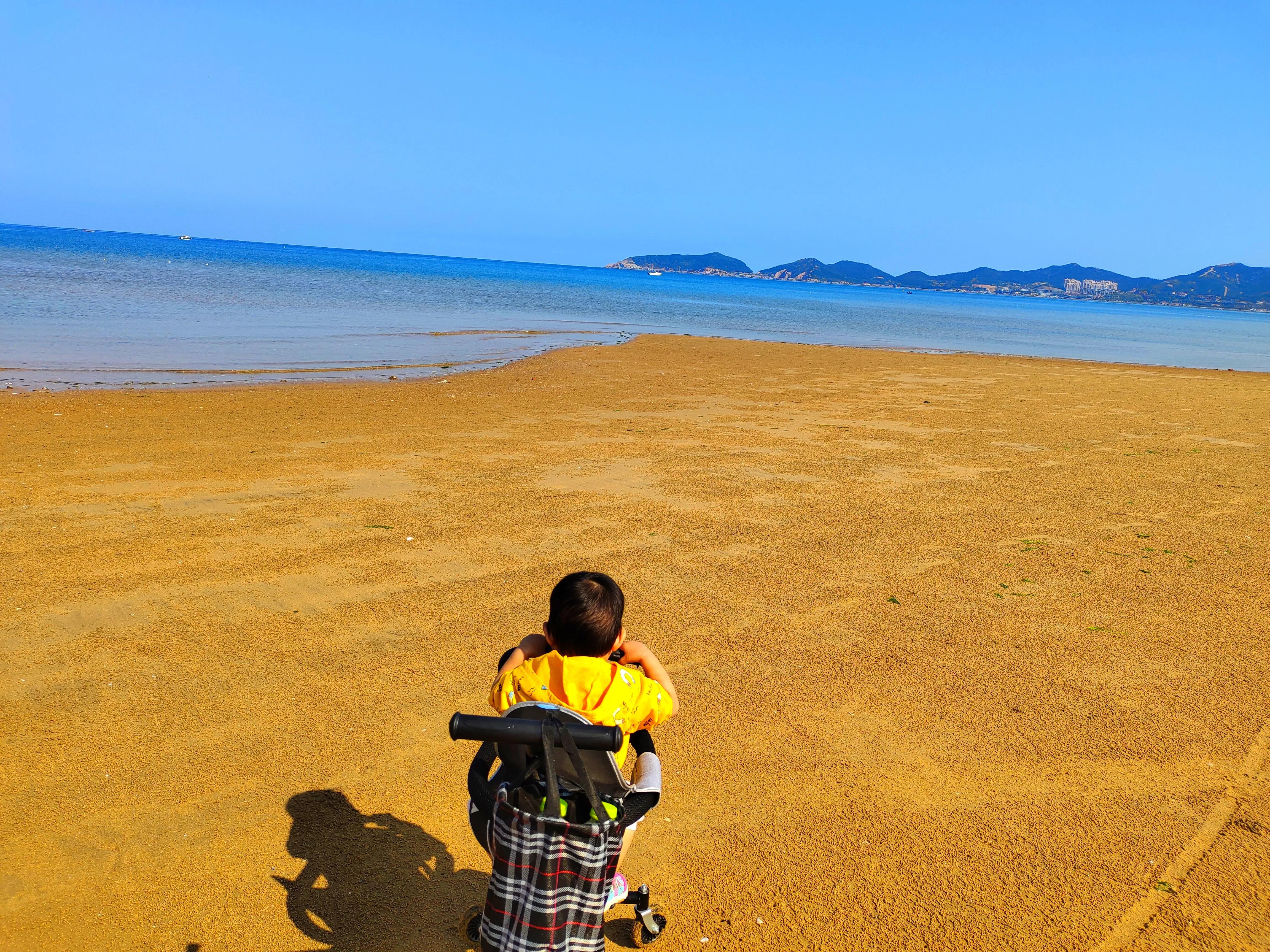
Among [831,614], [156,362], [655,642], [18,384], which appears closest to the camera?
[655,642]

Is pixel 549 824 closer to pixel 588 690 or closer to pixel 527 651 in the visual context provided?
pixel 588 690

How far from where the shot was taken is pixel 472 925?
295 centimetres

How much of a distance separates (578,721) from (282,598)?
383 centimetres

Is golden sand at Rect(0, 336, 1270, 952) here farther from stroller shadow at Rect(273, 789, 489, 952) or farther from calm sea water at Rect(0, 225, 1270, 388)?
calm sea water at Rect(0, 225, 1270, 388)

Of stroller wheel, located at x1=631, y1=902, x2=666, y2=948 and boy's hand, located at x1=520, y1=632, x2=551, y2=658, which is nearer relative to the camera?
boy's hand, located at x1=520, y1=632, x2=551, y2=658

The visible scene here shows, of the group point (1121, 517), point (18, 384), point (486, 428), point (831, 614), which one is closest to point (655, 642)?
point (831, 614)

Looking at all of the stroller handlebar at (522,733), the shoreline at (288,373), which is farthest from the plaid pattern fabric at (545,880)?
the shoreline at (288,373)

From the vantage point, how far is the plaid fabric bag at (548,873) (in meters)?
2.21

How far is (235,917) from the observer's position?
118 inches

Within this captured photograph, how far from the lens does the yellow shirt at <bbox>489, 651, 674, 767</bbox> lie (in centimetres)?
248

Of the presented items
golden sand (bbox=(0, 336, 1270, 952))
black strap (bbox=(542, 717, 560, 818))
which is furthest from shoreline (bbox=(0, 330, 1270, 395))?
black strap (bbox=(542, 717, 560, 818))

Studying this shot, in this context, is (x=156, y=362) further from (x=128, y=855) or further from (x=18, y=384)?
(x=128, y=855)

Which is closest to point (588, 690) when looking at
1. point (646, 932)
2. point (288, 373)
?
point (646, 932)

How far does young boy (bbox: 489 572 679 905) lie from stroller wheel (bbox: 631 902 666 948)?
1.73 feet
